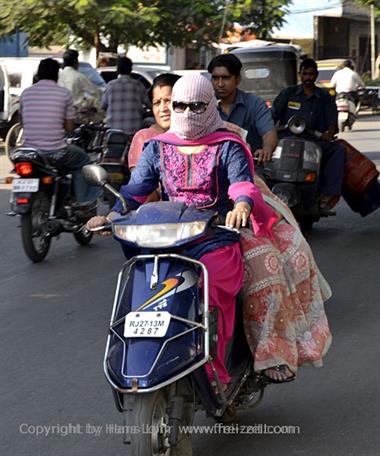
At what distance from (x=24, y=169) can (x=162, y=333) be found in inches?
240

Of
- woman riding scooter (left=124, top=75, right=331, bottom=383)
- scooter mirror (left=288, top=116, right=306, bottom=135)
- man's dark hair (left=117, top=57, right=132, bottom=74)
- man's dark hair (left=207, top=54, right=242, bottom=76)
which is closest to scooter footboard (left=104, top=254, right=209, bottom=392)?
woman riding scooter (left=124, top=75, right=331, bottom=383)

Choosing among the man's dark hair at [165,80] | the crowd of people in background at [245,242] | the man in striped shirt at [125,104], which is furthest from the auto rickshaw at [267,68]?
the crowd of people in background at [245,242]

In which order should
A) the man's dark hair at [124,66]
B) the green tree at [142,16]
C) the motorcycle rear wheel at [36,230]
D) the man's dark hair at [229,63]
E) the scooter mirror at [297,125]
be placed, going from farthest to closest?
the green tree at [142,16] < the man's dark hair at [124,66] < the scooter mirror at [297,125] < the motorcycle rear wheel at [36,230] < the man's dark hair at [229,63]

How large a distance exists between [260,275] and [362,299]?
3628mm

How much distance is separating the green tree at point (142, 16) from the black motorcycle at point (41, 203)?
13.1 feet

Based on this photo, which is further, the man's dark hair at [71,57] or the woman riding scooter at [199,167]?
the man's dark hair at [71,57]

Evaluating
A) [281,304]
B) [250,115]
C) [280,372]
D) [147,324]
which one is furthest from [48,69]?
[147,324]

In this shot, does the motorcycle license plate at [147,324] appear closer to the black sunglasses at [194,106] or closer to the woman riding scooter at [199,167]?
the woman riding scooter at [199,167]

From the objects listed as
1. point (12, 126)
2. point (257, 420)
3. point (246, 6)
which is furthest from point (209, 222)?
point (12, 126)

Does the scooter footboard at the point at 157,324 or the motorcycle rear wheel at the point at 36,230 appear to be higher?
the scooter footboard at the point at 157,324

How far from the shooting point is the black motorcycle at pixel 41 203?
9.80 meters

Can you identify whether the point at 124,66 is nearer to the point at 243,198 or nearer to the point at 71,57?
the point at 71,57

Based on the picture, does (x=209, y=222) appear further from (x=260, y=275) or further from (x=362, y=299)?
(x=362, y=299)

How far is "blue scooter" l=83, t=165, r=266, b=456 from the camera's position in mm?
4031
